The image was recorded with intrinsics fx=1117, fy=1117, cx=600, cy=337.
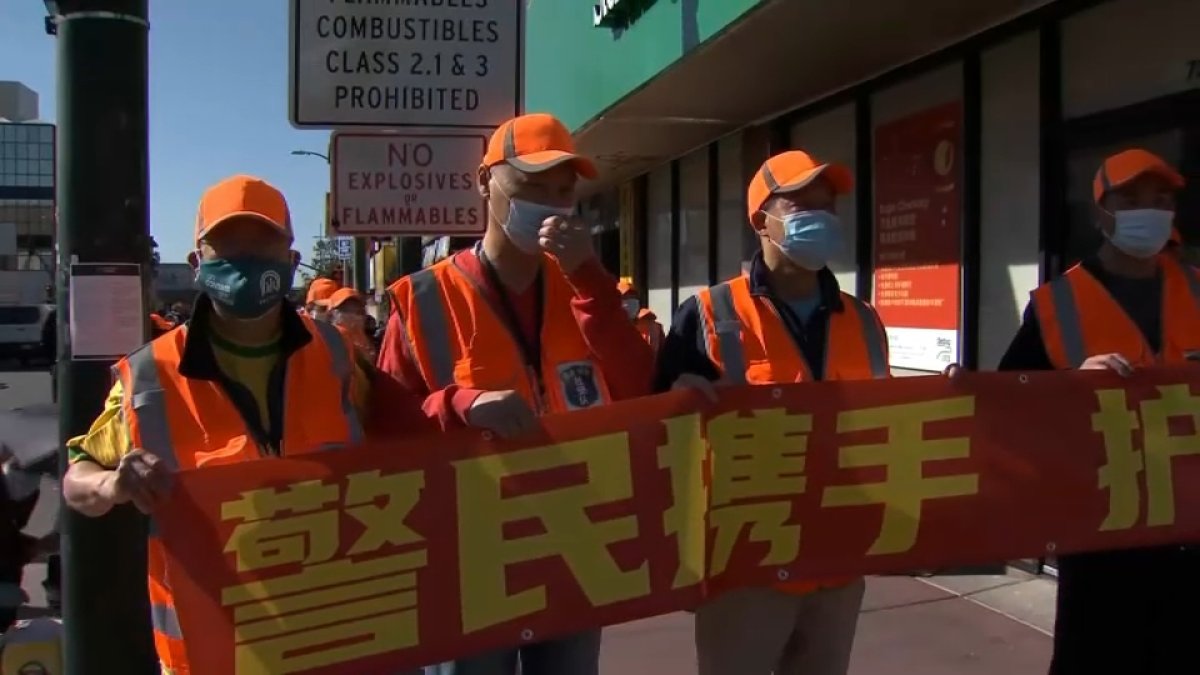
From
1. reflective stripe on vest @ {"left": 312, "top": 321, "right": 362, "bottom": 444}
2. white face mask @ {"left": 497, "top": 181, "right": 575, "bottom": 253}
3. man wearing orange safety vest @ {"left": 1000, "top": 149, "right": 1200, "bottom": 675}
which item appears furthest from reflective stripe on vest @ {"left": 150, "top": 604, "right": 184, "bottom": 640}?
man wearing orange safety vest @ {"left": 1000, "top": 149, "right": 1200, "bottom": 675}

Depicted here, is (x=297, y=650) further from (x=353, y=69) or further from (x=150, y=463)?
(x=353, y=69)

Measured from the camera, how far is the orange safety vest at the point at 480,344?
2.73 meters

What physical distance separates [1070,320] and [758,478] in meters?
1.16

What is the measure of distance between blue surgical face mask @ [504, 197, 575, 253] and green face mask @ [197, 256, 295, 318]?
578 millimetres

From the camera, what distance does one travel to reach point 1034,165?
21.4 ft

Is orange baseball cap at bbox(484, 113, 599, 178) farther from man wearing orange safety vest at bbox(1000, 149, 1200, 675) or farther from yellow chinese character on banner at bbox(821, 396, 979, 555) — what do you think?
man wearing orange safety vest at bbox(1000, 149, 1200, 675)

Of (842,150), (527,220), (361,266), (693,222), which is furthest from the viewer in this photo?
(361,266)

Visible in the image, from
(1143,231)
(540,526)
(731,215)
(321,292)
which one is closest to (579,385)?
(540,526)

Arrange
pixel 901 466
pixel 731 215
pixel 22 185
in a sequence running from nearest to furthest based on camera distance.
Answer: pixel 901 466 < pixel 731 215 < pixel 22 185

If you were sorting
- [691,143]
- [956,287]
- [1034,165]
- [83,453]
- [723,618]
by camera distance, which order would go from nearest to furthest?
1. [83,453]
2. [723,618]
3. [1034,165]
4. [956,287]
5. [691,143]

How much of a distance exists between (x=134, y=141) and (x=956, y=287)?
524cm

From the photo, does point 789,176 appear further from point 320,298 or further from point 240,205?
point 320,298

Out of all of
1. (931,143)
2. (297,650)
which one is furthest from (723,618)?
(931,143)

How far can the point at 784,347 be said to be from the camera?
119 inches
